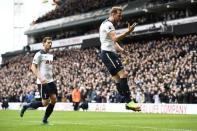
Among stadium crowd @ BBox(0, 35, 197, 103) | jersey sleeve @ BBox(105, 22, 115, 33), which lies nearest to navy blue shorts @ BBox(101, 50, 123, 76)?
jersey sleeve @ BBox(105, 22, 115, 33)

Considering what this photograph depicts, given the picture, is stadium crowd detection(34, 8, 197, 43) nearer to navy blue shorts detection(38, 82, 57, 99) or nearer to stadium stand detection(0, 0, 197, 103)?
stadium stand detection(0, 0, 197, 103)

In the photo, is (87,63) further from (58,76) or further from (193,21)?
(193,21)

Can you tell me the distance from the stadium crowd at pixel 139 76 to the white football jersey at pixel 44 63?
1572cm

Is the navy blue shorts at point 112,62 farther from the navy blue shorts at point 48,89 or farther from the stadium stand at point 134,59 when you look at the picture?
the stadium stand at point 134,59

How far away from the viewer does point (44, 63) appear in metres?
15.5

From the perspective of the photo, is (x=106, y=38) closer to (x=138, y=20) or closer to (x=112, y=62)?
(x=112, y=62)

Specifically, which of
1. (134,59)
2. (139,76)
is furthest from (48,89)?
(134,59)

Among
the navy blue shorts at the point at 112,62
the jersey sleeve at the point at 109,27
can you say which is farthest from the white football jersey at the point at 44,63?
the jersey sleeve at the point at 109,27

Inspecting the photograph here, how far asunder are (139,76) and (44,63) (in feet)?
68.0

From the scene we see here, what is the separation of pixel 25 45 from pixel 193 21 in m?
34.9

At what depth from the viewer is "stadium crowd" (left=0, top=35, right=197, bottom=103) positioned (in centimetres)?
3161

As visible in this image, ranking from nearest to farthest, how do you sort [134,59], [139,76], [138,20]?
1. [139,76]
2. [134,59]
3. [138,20]

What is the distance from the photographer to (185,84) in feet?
100

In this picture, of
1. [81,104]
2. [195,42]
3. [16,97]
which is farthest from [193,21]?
[16,97]
